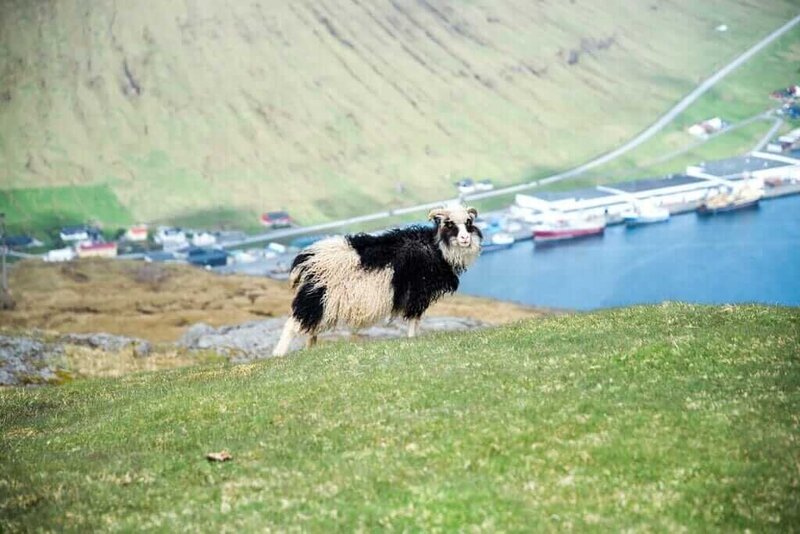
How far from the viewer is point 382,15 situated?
86562 mm

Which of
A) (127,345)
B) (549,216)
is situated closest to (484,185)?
(549,216)

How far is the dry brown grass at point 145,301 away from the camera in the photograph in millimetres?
66812

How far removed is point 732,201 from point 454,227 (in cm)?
4875

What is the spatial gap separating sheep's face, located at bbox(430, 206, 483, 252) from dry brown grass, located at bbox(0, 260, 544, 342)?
33.3 m

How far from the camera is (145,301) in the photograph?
73.8 metres

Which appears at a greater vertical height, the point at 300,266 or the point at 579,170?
the point at 300,266

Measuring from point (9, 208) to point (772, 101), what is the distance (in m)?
54.6

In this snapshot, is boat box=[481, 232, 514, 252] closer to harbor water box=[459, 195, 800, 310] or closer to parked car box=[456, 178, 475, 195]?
harbor water box=[459, 195, 800, 310]

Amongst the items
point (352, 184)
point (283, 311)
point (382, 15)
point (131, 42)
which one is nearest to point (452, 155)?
point (352, 184)

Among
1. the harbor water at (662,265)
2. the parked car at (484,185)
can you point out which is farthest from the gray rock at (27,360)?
the parked car at (484,185)

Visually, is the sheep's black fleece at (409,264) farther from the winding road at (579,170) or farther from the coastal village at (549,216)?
the winding road at (579,170)

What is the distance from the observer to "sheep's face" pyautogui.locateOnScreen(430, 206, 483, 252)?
96.4 feet

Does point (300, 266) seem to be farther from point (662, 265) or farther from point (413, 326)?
point (662, 265)

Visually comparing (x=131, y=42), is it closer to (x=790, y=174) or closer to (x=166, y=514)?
(x=790, y=174)
